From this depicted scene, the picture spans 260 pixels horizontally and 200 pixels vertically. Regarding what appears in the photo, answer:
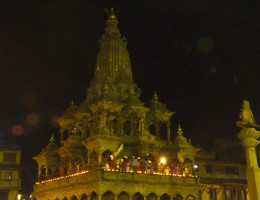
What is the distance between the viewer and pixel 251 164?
23.2 metres

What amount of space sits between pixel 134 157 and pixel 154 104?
9.36 meters

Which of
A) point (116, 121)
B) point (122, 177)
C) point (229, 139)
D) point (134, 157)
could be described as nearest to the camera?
point (122, 177)

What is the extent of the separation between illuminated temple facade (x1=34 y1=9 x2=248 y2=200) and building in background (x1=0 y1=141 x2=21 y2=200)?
18523 millimetres

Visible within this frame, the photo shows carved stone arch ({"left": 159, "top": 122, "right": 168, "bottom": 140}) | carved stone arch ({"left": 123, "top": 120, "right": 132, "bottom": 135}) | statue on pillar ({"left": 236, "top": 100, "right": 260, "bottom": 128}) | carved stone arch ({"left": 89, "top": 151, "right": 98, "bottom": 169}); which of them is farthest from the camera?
carved stone arch ({"left": 159, "top": 122, "right": 168, "bottom": 140})

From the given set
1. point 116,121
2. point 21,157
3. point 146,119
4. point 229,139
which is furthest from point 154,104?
point 21,157

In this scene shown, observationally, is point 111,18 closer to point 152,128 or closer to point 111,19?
point 111,19

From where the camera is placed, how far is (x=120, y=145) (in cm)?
4216

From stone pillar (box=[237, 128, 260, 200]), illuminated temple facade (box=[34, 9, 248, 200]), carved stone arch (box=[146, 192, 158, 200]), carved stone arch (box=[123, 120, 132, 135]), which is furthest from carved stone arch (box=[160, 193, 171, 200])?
stone pillar (box=[237, 128, 260, 200])

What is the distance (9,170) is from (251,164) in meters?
54.1

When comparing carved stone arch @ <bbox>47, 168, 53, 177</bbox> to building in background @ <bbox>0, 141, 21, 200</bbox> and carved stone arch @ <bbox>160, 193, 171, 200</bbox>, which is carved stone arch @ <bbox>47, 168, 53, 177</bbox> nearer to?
carved stone arch @ <bbox>160, 193, 171, 200</bbox>

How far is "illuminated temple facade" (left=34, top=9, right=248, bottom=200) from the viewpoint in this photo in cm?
4088

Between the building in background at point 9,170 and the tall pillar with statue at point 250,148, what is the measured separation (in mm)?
53061

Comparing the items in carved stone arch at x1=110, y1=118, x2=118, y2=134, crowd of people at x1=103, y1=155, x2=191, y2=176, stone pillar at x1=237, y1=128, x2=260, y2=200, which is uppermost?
carved stone arch at x1=110, y1=118, x2=118, y2=134

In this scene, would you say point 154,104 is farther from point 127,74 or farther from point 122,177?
point 122,177
